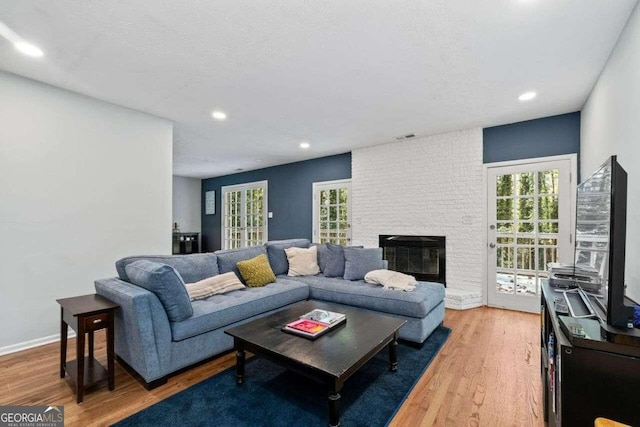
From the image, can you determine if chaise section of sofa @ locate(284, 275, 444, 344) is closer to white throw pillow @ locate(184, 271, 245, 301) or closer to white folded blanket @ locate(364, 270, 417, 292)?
white folded blanket @ locate(364, 270, 417, 292)

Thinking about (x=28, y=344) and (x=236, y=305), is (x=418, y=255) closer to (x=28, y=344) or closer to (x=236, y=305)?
(x=236, y=305)

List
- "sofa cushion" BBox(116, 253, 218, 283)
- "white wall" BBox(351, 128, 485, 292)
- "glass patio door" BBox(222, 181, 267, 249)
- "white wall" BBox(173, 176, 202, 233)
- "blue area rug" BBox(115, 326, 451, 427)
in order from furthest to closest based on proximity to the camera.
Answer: "white wall" BBox(173, 176, 202, 233)
"glass patio door" BBox(222, 181, 267, 249)
"white wall" BBox(351, 128, 485, 292)
"sofa cushion" BBox(116, 253, 218, 283)
"blue area rug" BBox(115, 326, 451, 427)

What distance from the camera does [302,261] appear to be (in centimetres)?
386

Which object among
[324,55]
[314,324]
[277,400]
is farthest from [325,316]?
[324,55]

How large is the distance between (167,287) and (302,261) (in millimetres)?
1981

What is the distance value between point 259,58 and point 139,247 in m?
2.58

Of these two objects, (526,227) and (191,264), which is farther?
(526,227)

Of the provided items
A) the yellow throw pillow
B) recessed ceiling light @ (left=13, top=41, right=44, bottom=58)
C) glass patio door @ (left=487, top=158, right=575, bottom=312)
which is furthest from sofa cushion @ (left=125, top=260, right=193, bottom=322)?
glass patio door @ (left=487, top=158, right=575, bottom=312)

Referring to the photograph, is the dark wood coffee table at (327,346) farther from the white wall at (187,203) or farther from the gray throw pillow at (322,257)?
the white wall at (187,203)

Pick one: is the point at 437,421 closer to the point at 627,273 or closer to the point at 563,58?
the point at 627,273

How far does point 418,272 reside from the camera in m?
4.56

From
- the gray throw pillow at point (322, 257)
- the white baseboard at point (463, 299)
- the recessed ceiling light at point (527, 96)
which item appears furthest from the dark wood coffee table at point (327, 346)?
the recessed ceiling light at point (527, 96)

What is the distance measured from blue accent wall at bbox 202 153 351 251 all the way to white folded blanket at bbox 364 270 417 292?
2613 mm

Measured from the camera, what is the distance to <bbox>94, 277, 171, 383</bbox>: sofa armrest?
1.98m
